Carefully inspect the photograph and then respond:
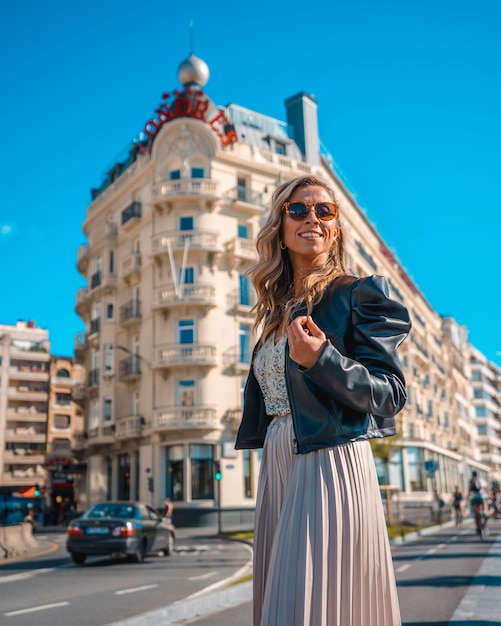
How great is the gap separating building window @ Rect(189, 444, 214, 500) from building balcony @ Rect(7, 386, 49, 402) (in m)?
43.8

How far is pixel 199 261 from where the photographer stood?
36.6 meters

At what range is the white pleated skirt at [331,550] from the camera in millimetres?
1920

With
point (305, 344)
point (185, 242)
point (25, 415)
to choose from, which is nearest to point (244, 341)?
point (185, 242)

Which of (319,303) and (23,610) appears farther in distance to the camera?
(23,610)

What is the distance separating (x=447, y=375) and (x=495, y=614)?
7526 centimetres

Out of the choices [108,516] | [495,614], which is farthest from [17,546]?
[495,614]

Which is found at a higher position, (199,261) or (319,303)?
(199,261)

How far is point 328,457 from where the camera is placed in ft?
6.73

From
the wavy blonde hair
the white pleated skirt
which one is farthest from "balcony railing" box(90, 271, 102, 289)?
the white pleated skirt

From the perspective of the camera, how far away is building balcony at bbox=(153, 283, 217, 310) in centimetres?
3547

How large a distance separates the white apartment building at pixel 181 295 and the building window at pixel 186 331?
64mm

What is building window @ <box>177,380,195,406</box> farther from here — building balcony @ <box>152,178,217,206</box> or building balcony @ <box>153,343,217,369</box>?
building balcony @ <box>152,178,217,206</box>

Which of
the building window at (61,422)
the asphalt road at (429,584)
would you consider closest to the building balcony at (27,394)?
the building window at (61,422)

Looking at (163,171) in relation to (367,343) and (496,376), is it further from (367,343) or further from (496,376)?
(496,376)
